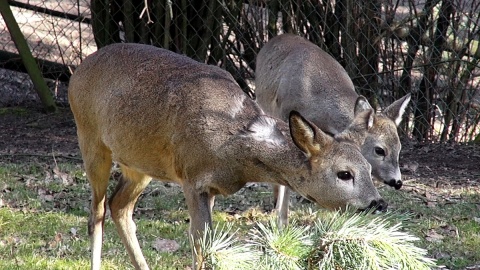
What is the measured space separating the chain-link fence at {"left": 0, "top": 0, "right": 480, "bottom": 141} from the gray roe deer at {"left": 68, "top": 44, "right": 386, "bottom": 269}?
4.28 meters

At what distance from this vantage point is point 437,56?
9.73 meters

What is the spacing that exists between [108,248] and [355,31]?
183 inches

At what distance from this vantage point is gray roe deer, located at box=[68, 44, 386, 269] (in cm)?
460

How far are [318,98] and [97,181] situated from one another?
2401 mm

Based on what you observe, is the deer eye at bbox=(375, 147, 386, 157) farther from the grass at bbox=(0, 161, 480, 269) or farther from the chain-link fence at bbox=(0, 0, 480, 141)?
the chain-link fence at bbox=(0, 0, 480, 141)

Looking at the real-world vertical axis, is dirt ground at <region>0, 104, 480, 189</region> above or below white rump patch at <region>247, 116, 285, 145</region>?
below

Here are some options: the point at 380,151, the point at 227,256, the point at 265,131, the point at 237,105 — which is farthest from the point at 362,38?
the point at 227,256

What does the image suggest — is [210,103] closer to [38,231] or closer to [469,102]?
[38,231]

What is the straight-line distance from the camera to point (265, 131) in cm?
482

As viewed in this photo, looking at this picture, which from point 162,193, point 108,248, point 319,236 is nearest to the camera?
point 319,236

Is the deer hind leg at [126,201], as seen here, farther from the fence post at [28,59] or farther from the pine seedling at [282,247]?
the fence post at [28,59]

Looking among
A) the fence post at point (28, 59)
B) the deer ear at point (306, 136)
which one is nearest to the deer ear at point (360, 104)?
the deer ear at point (306, 136)

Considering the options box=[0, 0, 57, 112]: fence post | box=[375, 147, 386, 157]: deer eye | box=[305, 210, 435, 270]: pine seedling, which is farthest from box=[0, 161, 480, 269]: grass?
box=[305, 210, 435, 270]: pine seedling

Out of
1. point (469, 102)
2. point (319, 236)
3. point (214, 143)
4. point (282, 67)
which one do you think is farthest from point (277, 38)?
point (319, 236)
